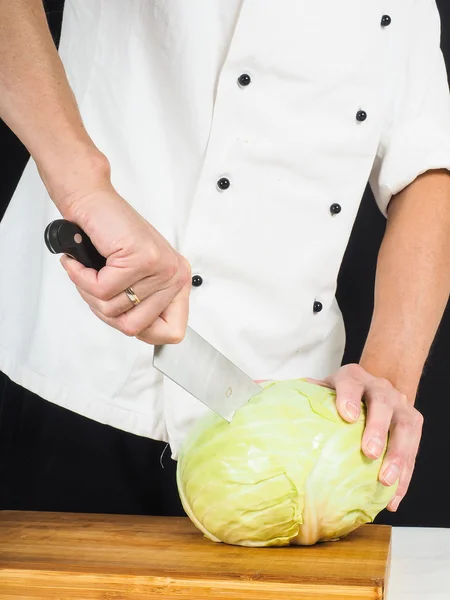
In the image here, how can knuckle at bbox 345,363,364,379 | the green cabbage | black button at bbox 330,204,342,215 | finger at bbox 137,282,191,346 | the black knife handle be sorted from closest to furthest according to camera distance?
the black knife handle
finger at bbox 137,282,191,346
the green cabbage
knuckle at bbox 345,363,364,379
black button at bbox 330,204,342,215

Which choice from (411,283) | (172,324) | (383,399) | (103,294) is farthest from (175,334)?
(411,283)

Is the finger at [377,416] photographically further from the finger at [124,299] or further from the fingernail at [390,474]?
the finger at [124,299]

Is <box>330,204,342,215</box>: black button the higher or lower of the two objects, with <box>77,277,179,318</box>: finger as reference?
higher

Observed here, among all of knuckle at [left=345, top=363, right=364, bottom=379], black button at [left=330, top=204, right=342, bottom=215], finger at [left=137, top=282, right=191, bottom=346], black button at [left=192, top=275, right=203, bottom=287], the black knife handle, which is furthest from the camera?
black button at [left=330, top=204, right=342, bottom=215]

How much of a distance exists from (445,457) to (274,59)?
3.74ft

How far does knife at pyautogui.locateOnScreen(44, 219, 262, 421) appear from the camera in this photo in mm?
1161

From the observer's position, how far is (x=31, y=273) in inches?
61.0

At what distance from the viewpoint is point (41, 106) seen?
106 cm

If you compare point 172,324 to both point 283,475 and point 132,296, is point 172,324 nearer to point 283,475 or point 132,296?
point 132,296

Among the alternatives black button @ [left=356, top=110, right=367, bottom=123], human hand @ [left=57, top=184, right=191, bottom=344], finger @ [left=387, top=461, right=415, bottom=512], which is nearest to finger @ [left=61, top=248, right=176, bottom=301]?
human hand @ [left=57, top=184, right=191, bottom=344]

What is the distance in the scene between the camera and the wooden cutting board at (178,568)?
1056 mm

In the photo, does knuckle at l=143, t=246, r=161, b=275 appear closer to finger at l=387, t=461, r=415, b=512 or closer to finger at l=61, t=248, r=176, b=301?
finger at l=61, t=248, r=176, b=301

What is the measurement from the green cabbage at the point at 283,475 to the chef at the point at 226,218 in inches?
2.9

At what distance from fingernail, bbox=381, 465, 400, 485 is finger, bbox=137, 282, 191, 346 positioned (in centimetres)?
37
